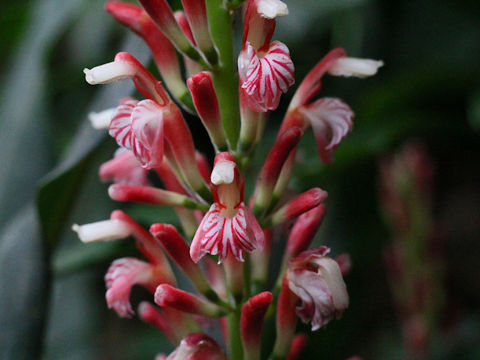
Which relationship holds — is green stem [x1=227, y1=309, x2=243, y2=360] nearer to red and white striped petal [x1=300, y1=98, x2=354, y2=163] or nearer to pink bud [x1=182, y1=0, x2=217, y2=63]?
red and white striped petal [x1=300, y1=98, x2=354, y2=163]

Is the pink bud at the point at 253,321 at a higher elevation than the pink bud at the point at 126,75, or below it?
below

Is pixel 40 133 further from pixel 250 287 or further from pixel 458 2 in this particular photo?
pixel 458 2

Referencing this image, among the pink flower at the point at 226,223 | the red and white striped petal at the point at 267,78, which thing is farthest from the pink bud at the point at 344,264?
the red and white striped petal at the point at 267,78

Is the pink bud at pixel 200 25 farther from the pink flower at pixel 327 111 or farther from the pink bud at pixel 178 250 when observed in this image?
the pink bud at pixel 178 250

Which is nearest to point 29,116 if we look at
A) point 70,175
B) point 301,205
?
point 70,175

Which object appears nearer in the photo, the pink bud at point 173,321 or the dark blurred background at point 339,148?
the pink bud at point 173,321

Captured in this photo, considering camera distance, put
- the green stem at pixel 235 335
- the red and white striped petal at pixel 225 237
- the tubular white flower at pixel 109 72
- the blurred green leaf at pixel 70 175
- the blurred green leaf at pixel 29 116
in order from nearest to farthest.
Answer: the red and white striped petal at pixel 225 237 → the tubular white flower at pixel 109 72 → the green stem at pixel 235 335 → the blurred green leaf at pixel 70 175 → the blurred green leaf at pixel 29 116

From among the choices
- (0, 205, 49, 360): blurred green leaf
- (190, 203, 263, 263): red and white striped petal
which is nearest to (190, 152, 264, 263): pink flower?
(190, 203, 263, 263): red and white striped petal
